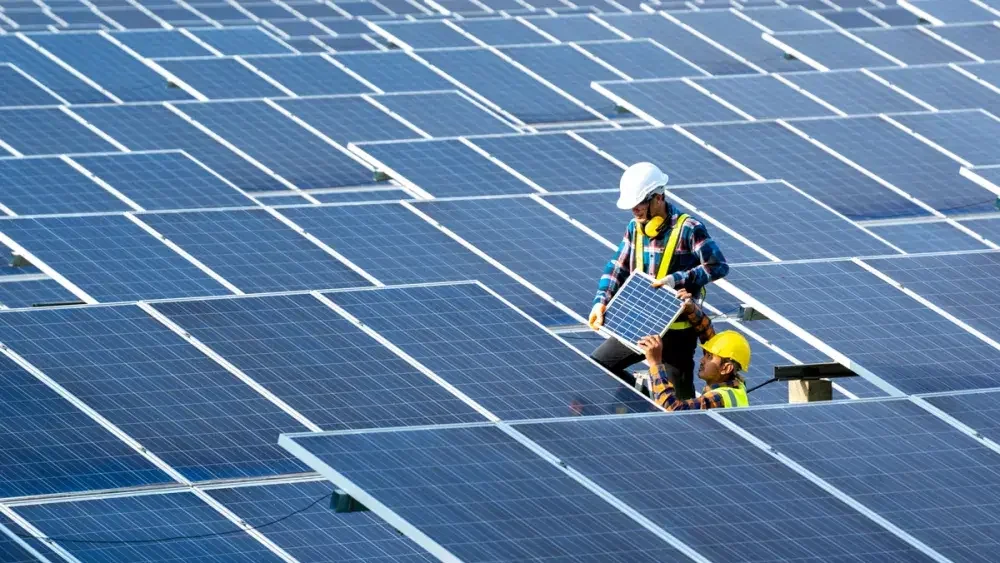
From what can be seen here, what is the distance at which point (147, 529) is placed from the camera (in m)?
14.2

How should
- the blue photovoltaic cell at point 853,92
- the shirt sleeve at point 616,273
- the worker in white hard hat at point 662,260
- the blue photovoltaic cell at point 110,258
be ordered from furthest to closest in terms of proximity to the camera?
the blue photovoltaic cell at point 853,92 → the blue photovoltaic cell at point 110,258 → the shirt sleeve at point 616,273 → the worker in white hard hat at point 662,260

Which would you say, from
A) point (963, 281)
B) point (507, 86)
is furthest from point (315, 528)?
point (507, 86)

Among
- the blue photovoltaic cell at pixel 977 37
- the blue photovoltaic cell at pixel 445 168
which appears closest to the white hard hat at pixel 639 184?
the blue photovoltaic cell at pixel 445 168

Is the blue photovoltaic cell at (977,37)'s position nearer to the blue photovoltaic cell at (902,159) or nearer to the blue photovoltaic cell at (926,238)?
the blue photovoltaic cell at (902,159)

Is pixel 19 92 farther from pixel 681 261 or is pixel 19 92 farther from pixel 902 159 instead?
pixel 681 261

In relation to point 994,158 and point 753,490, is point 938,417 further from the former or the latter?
point 994,158

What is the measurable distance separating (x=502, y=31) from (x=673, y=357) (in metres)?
24.8

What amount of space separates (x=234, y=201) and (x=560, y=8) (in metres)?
25.8

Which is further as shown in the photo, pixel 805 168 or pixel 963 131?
pixel 963 131

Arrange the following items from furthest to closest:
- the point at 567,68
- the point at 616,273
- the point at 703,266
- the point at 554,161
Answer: the point at 567,68, the point at 554,161, the point at 616,273, the point at 703,266

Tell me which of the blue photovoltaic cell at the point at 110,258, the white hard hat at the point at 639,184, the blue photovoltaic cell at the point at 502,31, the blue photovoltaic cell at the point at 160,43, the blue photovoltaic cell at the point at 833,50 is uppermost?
the white hard hat at the point at 639,184

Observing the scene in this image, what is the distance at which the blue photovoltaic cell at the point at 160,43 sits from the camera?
36.5 m

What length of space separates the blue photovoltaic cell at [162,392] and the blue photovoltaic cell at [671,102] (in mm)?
16295

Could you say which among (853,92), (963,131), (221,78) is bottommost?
(221,78)
